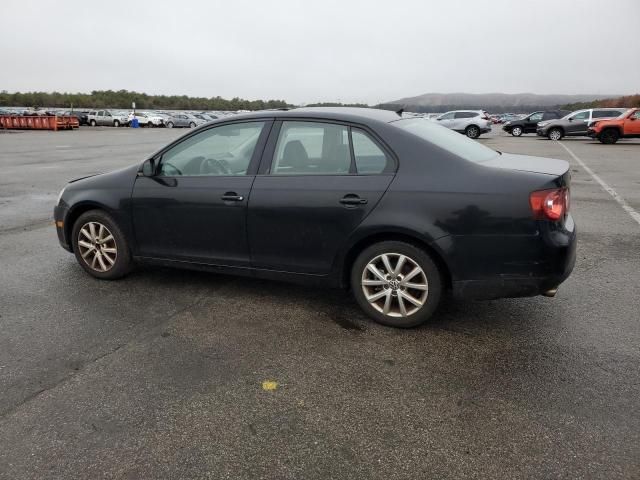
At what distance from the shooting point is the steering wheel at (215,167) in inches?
175

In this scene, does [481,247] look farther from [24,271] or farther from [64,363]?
[24,271]

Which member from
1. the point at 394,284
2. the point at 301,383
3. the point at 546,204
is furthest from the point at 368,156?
the point at 301,383

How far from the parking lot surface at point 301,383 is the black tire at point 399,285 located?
0.36 feet

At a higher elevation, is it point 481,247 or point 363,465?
point 481,247

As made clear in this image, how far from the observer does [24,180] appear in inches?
483

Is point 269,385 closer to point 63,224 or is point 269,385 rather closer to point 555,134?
point 63,224

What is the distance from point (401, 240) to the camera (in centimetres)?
384

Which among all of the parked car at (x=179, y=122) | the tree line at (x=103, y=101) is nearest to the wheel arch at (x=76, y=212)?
the parked car at (x=179, y=122)

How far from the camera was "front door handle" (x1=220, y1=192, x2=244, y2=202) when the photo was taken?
422cm

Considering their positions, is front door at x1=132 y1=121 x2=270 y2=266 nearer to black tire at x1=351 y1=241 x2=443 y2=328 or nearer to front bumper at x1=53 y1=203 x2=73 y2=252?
front bumper at x1=53 y1=203 x2=73 y2=252

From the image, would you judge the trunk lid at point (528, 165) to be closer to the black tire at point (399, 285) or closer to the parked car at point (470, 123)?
the black tire at point (399, 285)

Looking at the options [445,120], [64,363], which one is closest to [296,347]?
[64,363]

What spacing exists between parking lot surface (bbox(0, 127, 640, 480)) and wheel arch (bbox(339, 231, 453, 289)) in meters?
0.44

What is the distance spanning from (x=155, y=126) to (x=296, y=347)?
2089 inches
